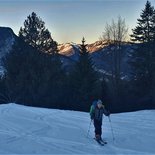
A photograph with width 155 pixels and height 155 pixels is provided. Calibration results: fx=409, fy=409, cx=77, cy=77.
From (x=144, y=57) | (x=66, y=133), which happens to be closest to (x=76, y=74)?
(x=144, y=57)

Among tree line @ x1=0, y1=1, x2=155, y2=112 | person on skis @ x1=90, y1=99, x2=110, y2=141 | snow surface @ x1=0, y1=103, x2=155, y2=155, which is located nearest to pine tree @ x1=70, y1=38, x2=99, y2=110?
tree line @ x1=0, y1=1, x2=155, y2=112

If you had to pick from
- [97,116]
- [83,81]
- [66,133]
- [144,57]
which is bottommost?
[66,133]

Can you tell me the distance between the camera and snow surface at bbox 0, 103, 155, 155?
A: 15547mm

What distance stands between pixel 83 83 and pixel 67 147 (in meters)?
32.0

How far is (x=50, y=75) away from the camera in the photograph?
171ft

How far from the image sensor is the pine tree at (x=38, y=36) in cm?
5522

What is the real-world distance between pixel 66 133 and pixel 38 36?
123 feet

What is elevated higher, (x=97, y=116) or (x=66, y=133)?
(x=97, y=116)

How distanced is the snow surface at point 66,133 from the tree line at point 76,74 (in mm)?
21003

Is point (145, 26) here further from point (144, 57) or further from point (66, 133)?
point (66, 133)

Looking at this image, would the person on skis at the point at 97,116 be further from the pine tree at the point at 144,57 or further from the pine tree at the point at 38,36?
the pine tree at the point at 38,36

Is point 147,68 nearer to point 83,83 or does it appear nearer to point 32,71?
point 83,83

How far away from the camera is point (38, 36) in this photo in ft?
182

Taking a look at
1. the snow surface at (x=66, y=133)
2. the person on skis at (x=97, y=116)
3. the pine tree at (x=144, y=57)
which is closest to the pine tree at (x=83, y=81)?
the pine tree at (x=144, y=57)
